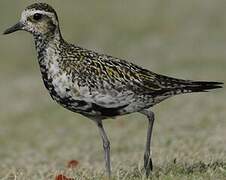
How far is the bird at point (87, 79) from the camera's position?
10555 millimetres

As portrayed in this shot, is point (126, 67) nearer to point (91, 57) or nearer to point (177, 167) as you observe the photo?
point (91, 57)

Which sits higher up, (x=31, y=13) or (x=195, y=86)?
(x=31, y=13)

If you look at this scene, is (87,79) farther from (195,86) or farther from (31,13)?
(195,86)

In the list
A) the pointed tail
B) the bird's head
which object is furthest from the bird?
the pointed tail

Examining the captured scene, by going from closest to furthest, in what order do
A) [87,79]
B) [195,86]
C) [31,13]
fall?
[87,79] < [31,13] < [195,86]

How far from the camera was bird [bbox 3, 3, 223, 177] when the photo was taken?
10555 millimetres

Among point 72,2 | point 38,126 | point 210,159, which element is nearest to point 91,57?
point 210,159

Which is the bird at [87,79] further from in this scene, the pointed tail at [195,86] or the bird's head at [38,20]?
the pointed tail at [195,86]

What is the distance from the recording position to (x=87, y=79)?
10578mm

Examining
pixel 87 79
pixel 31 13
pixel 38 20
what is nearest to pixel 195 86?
pixel 87 79

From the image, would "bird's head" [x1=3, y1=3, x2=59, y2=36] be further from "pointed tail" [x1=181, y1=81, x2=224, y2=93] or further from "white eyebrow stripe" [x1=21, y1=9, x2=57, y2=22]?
"pointed tail" [x1=181, y1=81, x2=224, y2=93]

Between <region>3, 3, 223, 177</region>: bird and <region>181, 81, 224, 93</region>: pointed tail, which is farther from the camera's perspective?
<region>181, 81, 224, 93</region>: pointed tail

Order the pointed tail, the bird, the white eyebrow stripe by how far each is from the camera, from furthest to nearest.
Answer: the pointed tail → the white eyebrow stripe → the bird

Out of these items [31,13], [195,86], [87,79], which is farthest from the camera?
[195,86]
